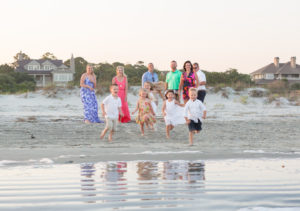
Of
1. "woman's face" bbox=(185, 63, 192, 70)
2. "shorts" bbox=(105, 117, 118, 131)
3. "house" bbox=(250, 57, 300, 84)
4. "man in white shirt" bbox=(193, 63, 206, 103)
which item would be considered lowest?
"shorts" bbox=(105, 117, 118, 131)

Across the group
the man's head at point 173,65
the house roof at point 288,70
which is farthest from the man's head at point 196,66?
the house roof at point 288,70

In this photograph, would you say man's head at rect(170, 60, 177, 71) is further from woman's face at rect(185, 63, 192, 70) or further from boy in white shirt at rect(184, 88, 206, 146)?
boy in white shirt at rect(184, 88, 206, 146)

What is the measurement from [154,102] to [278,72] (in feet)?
219

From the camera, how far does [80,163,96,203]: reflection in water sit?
16.2ft

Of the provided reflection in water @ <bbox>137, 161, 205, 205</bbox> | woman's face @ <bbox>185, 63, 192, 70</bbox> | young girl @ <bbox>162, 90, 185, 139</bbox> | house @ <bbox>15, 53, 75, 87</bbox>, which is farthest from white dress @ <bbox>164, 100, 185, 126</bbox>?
house @ <bbox>15, 53, 75, 87</bbox>

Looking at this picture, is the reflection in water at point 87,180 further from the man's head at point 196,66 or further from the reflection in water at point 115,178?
the man's head at point 196,66

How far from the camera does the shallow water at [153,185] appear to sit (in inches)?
172

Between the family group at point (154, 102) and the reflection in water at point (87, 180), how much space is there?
3573mm

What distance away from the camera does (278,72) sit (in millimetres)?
75938

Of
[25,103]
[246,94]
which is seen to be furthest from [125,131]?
[246,94]

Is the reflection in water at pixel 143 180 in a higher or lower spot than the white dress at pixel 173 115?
lower

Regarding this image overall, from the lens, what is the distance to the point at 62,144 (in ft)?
32.8

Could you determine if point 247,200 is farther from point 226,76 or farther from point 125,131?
point 226,76

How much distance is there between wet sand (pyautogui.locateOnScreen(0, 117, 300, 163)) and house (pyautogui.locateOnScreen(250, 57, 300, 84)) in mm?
62716
